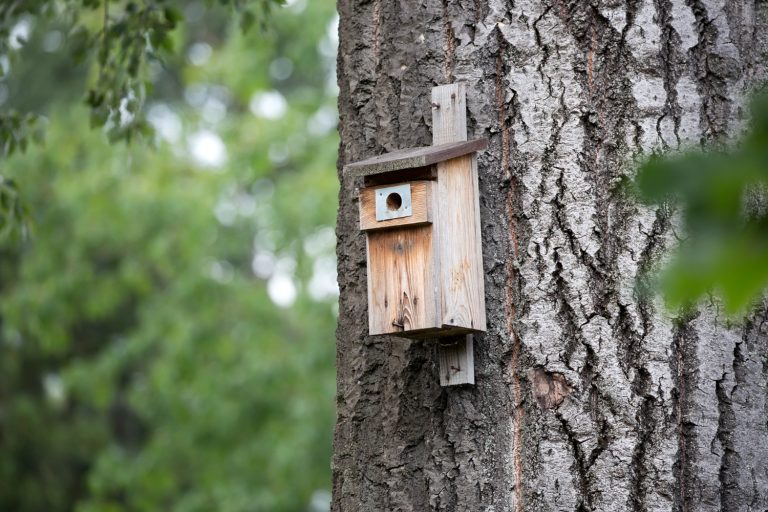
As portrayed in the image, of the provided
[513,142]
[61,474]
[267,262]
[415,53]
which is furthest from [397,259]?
[61,474]

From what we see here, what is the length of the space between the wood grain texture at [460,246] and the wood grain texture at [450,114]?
64 mm

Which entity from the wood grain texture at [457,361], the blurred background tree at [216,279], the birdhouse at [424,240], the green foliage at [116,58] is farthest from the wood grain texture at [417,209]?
the blurred background tree at [216,279]

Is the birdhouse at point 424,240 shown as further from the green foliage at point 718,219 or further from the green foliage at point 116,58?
the green foliage at point 116,58

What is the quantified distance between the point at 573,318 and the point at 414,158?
0.49 meters

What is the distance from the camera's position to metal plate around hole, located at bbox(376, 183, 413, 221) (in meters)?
2.30

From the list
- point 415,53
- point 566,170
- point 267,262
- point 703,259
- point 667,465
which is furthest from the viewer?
point 267,262

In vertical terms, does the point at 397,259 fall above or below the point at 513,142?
below

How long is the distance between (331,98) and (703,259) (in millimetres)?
9576

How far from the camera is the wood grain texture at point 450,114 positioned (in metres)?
2.36

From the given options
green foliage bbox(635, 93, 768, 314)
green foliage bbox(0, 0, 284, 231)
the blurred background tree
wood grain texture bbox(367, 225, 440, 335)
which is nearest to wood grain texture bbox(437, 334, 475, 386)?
wood grain texture bbox(367, 225, 440, 335)

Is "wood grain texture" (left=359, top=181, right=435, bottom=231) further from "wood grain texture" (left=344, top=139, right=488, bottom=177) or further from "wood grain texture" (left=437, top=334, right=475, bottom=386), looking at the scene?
"wood grain texture" (left=437, top=334, right=475, bottom=386)

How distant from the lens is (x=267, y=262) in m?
12.2

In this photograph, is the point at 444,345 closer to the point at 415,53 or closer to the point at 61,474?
the point at 415,53

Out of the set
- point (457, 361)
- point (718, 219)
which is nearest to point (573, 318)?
point (457, 361)
